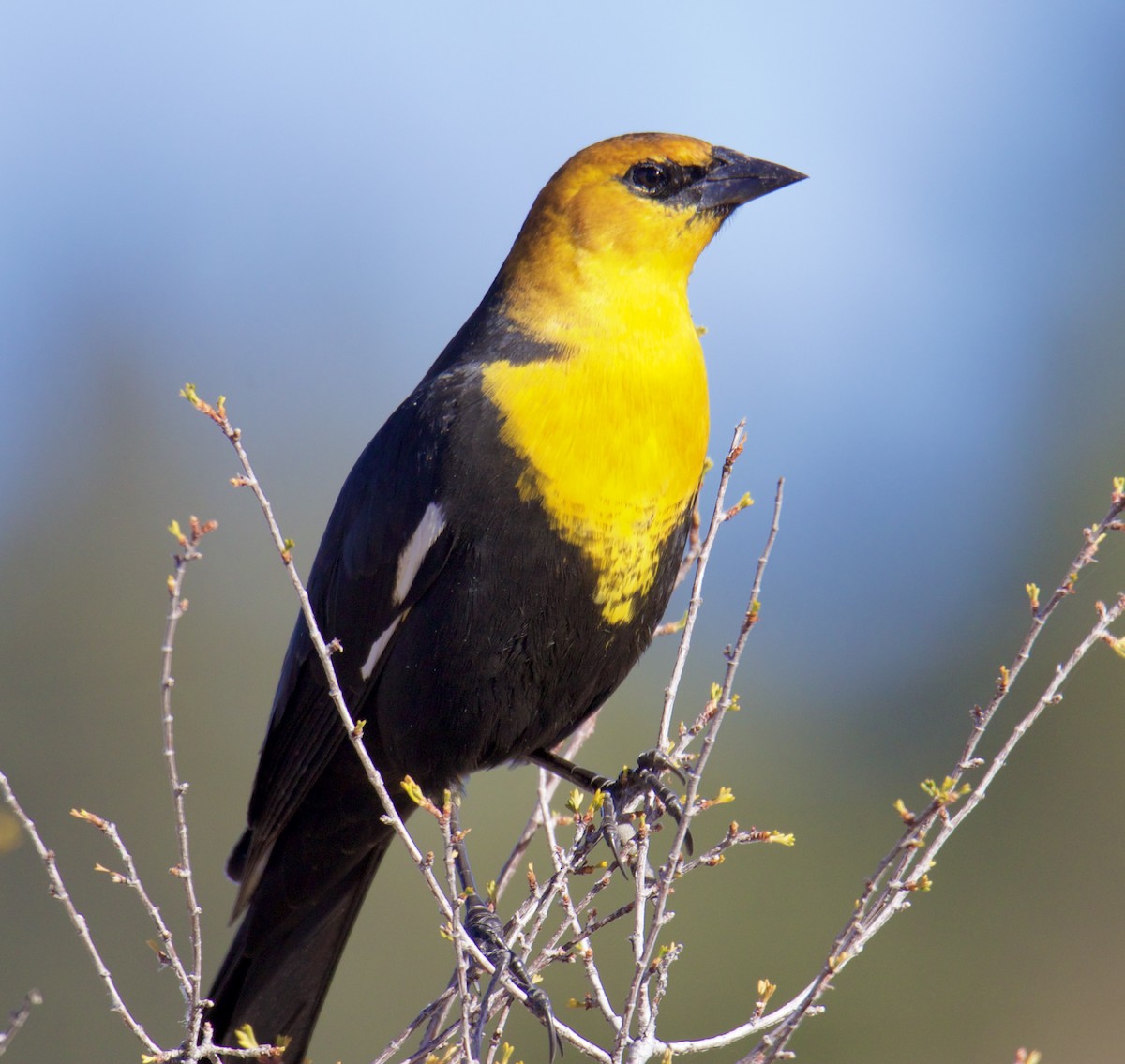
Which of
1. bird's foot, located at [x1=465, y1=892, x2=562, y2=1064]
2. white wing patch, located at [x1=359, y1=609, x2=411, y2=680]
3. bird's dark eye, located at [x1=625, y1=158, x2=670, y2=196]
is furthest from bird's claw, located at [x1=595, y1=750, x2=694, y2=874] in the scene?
bird's dark eye, located at [x1=625, y1=158, x2=670, y2=196]

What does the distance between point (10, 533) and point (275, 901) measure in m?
11.0

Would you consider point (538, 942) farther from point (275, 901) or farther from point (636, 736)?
point (275, 901)

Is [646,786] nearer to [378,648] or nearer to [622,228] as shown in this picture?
[378,648]

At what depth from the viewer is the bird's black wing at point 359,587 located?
11.0ft

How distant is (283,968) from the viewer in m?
3.77

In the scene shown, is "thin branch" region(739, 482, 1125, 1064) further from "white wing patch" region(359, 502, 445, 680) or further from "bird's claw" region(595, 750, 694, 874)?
"white wing patch" region(359, 502, 445, 680)

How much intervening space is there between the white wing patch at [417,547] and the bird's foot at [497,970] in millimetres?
779

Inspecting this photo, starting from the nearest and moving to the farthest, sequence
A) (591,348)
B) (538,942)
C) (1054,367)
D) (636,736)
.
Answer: (591,348) → (538,942) → (636,736) → (1054,367)

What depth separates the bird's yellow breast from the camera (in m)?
3.18

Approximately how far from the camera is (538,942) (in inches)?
327

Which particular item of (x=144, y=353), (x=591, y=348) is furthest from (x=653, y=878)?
(x=144, y=353)

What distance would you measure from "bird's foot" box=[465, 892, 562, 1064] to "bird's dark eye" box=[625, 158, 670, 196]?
75.7 inches

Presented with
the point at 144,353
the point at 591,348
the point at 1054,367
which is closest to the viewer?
the point at 591,348

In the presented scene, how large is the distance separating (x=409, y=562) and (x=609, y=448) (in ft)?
1.94
